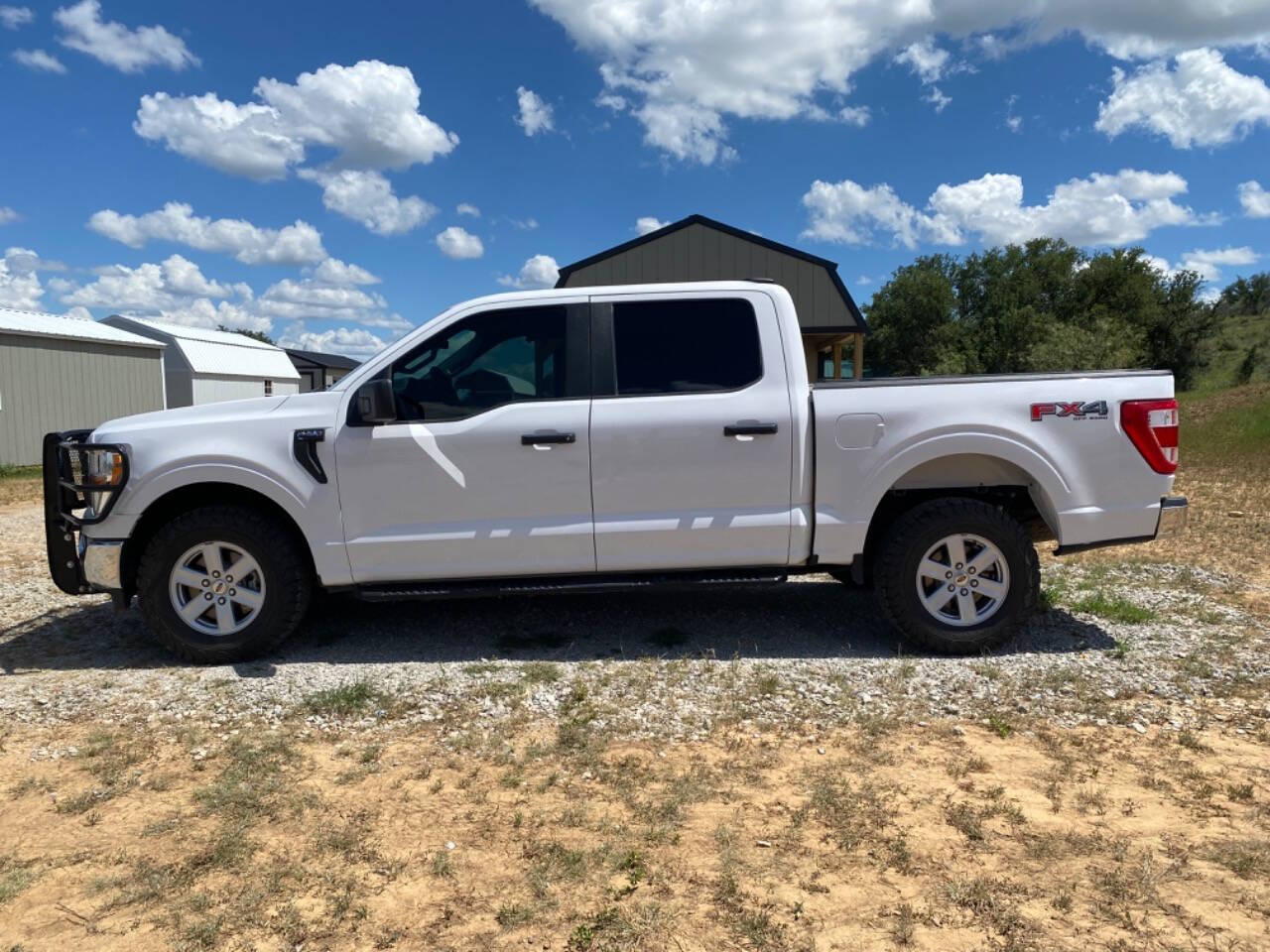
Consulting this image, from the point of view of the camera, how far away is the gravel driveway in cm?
392

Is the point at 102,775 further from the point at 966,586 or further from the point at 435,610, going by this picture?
the point at 966,586

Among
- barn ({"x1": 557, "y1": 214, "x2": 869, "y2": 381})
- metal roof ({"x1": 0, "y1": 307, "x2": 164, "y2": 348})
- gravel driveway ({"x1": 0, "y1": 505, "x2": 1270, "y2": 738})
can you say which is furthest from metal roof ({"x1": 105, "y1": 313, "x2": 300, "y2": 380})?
gravel driveway ({"x1": 0, "y1": 505, "x2": 1270, "y2": 738})

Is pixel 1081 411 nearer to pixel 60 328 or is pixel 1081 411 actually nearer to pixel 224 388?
pixel 60 328

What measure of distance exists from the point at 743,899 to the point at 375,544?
2.72m

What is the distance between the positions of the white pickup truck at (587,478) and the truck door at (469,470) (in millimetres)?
12

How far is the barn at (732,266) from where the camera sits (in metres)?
19.0

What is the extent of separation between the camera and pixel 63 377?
19219 mm

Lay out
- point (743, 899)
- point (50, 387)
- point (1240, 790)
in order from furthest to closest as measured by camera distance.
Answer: point (50, 387), point (1240, 790), point (743, 899)

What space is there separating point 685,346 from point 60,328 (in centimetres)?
2036

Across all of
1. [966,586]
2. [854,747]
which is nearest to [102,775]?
[854,747]

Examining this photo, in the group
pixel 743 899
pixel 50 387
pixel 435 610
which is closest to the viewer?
pixel 743 899

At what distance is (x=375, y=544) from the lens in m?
A: 4.43

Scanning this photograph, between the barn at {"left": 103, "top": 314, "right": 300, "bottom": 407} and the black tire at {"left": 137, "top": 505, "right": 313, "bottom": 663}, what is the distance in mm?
22035

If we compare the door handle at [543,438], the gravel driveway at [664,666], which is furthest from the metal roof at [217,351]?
the door handle at [543,438]
